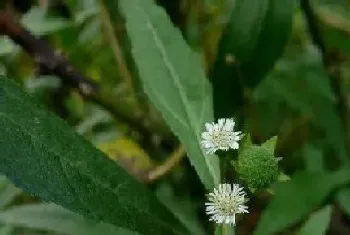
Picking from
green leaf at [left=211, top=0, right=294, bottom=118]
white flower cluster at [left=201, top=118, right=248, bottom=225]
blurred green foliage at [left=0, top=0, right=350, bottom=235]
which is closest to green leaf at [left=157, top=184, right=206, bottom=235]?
blurred green foliage at [left=0, top=0, right=350, bottom=235]

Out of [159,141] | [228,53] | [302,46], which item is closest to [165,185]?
[159,141]

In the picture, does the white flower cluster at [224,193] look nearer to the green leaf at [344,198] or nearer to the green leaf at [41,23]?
the green leaf at [344,198]

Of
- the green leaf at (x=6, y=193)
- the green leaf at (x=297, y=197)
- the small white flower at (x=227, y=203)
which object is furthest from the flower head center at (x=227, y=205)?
the green leaf at (x=6, y=193)

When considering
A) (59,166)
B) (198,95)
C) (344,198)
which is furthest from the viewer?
(344,198)

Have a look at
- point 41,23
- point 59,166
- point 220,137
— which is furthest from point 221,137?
point 41,23

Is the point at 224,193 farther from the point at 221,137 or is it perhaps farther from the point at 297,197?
the point at 297,197

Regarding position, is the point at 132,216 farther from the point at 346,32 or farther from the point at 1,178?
the point at 346,32
